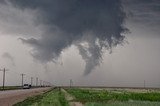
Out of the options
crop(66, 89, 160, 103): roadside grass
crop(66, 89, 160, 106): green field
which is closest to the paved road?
crop(66, 89, 160, 106): green field

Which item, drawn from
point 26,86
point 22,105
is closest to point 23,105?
point 22,105

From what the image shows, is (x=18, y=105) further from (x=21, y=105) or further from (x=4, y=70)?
(x=4, y=70)

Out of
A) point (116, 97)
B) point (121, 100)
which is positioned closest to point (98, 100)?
point (121, 100)

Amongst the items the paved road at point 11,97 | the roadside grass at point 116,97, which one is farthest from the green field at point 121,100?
the paved road at point 11,97

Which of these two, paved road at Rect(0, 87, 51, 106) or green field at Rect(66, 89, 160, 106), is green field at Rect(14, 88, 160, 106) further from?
paved road at Rect(0, 87, 51, 106)

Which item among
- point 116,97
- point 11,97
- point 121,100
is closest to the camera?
point 121,100

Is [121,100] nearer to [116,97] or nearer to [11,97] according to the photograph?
[116,97]

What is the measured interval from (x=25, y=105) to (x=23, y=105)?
25 cm

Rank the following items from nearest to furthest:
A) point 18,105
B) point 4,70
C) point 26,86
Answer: point 18,105 < point 4,70 < point 26,86

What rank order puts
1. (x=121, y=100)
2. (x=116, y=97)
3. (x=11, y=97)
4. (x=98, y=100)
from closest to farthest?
(x=121, y=100) < (x=98, y=100) < (x=11, y=97) < (x=116, y=97)

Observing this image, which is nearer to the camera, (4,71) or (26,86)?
(4,71)

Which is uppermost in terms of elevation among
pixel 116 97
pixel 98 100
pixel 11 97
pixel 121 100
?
pixel 116 97

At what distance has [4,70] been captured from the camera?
15400 cm

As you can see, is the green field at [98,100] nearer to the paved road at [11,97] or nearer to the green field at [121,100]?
the green field at [121,100]
